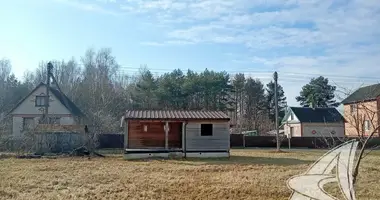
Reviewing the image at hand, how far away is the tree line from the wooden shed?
13.9m

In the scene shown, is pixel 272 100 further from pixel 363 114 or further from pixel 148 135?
pixel 363 114

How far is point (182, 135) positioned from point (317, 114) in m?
30.2

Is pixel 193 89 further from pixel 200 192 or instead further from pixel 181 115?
pixel 200 192

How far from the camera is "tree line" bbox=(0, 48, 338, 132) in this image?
147ft

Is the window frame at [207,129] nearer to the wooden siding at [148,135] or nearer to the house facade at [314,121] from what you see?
the wooden siding at [148,135]

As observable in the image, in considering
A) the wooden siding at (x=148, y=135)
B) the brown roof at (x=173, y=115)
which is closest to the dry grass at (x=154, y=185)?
the brown roof at (x=173, y=115)

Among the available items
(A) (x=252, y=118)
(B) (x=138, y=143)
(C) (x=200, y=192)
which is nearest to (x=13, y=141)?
(B) (x=138, y=143)

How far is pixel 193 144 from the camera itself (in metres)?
22.1

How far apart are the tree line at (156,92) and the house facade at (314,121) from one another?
148 inches

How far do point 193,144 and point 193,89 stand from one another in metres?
24.3

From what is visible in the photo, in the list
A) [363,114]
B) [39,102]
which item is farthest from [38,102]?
[363,114]

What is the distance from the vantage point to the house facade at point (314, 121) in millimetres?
45469

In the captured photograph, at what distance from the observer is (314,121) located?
4675 cm

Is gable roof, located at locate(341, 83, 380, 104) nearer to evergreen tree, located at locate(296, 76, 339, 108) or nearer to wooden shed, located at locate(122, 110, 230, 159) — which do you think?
wooden shed, located at locate(122, 110, 230, 159)
